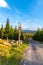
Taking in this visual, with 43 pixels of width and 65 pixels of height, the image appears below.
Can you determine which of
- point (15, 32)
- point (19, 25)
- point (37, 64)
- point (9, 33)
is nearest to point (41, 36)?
point (15, 32)

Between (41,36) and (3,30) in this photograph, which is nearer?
(3,30)

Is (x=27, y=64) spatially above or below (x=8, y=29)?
below

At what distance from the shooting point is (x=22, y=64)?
15.5 meters

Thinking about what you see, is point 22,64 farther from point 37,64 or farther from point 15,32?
point 15,32

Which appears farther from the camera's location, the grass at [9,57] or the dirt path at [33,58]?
the dirt path at [33,58]

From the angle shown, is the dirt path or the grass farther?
the dirt path

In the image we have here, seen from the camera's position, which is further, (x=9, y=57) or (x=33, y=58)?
(x=33, y=58)

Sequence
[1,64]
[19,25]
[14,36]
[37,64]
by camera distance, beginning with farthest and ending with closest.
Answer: [14,36], [19,25], [37,64], [1,64]

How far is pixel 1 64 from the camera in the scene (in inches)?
561

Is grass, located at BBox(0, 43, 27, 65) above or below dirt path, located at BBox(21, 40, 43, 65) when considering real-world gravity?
above

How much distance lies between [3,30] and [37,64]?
263 ft

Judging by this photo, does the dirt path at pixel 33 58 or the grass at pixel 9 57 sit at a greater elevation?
the grass at pixel 9 57

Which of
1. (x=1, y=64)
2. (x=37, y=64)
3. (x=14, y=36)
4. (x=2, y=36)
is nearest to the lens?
(x=1, y=64)

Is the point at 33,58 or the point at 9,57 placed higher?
the point at 9,57
